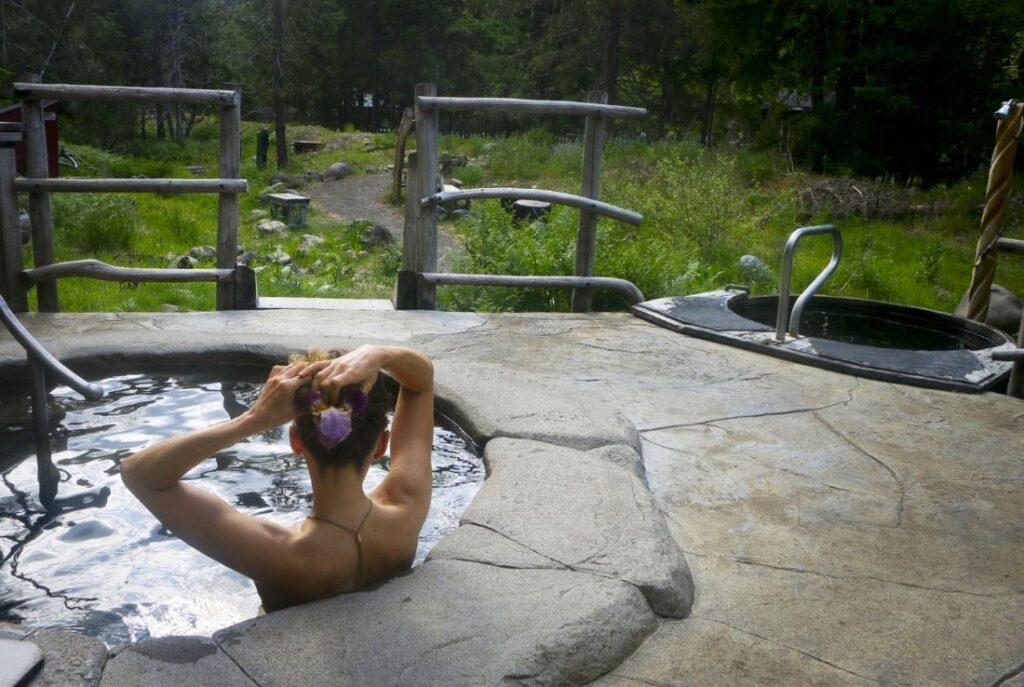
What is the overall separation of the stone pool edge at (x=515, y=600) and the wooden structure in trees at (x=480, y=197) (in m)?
2.92

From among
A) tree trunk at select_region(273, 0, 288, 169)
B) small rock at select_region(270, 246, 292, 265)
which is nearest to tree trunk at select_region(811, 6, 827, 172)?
small rock at select_region(270, 246, 292, 265)

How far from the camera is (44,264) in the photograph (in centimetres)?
586

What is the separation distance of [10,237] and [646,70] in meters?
22.4

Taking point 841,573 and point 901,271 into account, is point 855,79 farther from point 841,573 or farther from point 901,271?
point 841,573

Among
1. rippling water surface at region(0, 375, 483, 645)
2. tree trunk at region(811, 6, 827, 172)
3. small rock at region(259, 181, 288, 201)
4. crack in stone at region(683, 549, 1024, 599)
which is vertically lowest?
small rock at region(259, 181, 288, 201)

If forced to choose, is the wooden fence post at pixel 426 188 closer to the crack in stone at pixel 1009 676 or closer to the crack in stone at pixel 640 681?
the crack in stone at pixel 640 681

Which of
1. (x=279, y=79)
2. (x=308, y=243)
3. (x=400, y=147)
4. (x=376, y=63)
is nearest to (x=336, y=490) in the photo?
(x=308, y=243)

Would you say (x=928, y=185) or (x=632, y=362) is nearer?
(x=632, y=362)

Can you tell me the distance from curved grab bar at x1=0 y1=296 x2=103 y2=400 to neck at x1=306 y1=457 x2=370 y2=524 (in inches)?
35.5

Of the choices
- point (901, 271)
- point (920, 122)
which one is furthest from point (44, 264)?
→ point (920, 122)

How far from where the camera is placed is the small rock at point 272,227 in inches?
504

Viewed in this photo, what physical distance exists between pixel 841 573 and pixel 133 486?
2.00 meters

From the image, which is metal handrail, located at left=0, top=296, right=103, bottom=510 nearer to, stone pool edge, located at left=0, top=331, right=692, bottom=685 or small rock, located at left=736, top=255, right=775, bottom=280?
stone pool edge, located at left=0, top=331, right=692, bottom=685

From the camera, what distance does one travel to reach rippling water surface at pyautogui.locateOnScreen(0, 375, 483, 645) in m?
2.70
